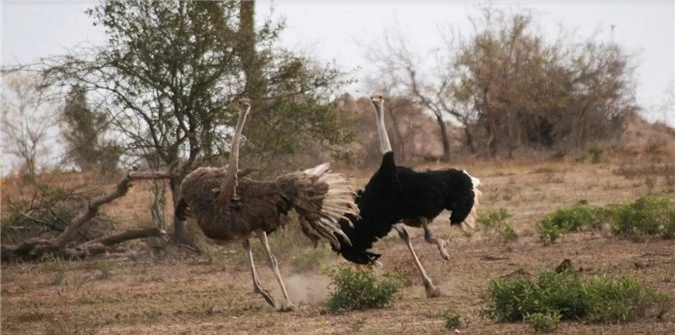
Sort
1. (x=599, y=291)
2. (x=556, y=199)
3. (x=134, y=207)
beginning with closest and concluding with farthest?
(x=599, y=291) → (x=556, y=199) → (x=134, y=207)

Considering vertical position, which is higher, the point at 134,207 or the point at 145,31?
the point at 145,31

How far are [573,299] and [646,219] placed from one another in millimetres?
5223

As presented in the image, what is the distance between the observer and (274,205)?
10461mm

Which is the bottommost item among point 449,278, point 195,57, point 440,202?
point 449,278

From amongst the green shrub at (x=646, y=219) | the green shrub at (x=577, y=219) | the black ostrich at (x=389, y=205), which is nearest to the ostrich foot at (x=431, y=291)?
the black ostrich at (x=389, y=205)

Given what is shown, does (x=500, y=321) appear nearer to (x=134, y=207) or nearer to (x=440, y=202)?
(x=440, y=202)

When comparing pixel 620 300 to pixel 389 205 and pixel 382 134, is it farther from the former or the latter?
pixel 382 134

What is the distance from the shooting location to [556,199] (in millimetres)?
19984

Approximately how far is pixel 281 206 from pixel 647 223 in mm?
4660

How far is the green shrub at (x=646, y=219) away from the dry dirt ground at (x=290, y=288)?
16cm

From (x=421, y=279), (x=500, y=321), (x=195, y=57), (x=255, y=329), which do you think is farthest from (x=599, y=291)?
(x=195, y=57)

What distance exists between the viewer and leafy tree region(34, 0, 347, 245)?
15.9m

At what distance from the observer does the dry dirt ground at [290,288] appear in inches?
368

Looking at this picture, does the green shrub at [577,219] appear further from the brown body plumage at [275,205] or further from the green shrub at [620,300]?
the green shrub at [620,300]
